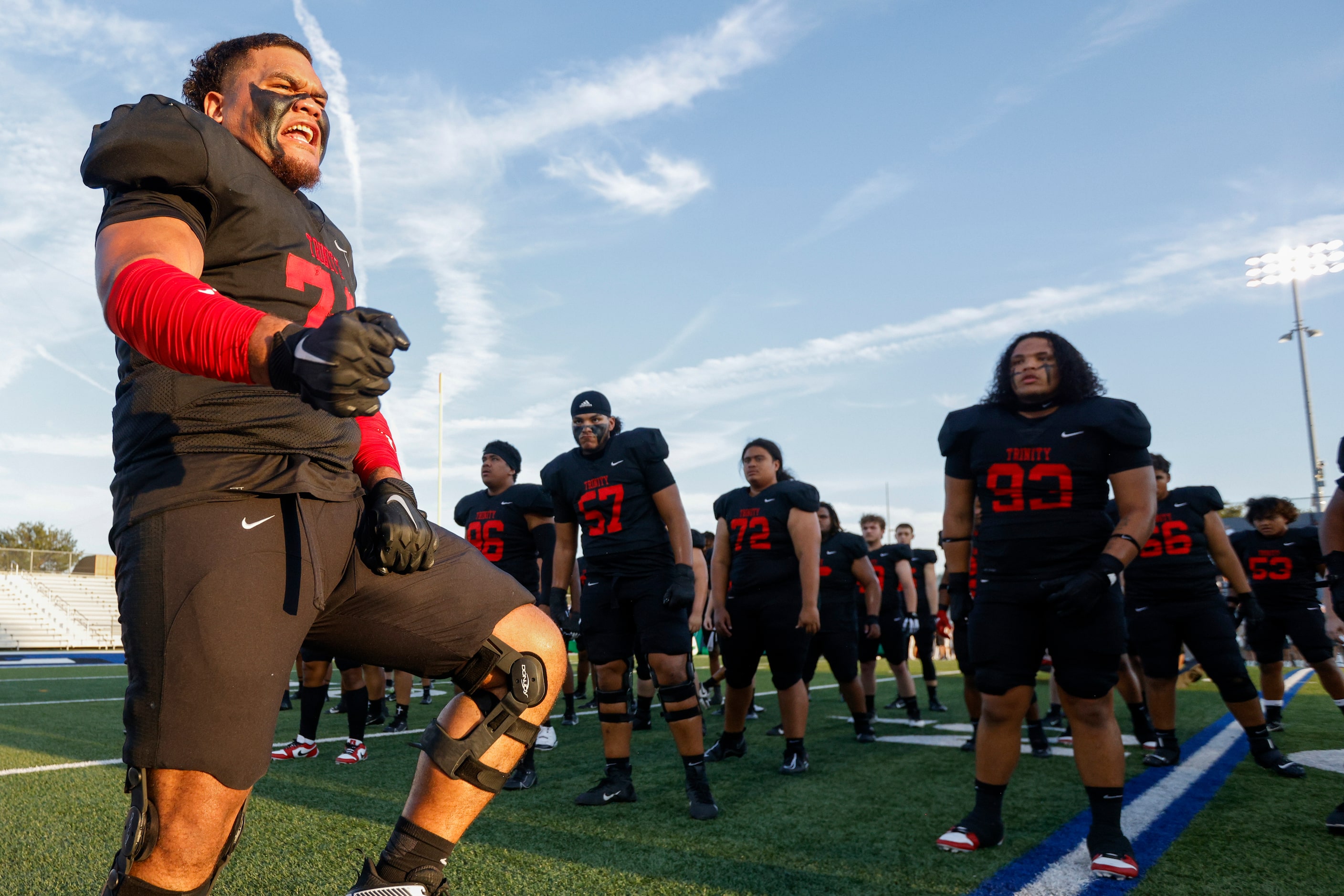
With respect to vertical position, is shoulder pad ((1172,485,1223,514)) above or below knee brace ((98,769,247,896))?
above

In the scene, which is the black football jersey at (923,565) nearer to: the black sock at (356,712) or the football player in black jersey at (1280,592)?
the football player in black jersey at (1280,592)

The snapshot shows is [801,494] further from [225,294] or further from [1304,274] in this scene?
[1304,274]

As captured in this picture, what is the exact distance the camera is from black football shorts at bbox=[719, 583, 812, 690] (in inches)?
236

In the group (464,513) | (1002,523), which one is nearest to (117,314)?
(1002,523)

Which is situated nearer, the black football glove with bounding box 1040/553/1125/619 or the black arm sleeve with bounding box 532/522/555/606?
the black football glove with bounding box 1040/553/1125/619

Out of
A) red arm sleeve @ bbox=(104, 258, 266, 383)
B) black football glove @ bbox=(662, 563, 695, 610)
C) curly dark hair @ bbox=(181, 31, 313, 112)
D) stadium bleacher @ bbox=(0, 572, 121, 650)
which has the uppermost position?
curly dark hair @ bbox=(181, 31, 313, 112)

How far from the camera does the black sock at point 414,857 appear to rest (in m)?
1.94

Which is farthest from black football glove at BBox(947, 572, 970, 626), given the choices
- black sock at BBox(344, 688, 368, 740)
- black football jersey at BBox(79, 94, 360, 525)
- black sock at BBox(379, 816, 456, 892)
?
black sock at BBox(344, 688, 368, 740)

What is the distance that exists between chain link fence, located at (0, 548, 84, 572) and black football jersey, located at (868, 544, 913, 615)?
31751 millimetres

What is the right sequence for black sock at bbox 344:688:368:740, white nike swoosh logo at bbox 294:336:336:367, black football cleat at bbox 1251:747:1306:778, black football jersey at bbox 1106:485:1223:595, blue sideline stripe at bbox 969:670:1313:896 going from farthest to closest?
black sock at bbox 344:688:368:740 → black football jersey at bbox 1106:485:1223:595 → black football cleat at bbox 1251:747:1306:778 → blue sideline stripe at bbox 969:670:1313:896 → white nike swoosh logo at bbox 294:336:336:367

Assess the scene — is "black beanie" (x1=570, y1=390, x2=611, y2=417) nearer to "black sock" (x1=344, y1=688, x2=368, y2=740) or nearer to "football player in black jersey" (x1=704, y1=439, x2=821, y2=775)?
"football player in black jersey" (x1=704, y1=439, x2=821, y2=775)

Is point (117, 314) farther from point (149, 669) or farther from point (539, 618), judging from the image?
point (539, 618)

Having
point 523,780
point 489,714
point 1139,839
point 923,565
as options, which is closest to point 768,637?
point 523,780

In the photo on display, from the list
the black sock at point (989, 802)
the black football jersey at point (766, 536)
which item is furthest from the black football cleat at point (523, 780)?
the black sock at point (989, 802)
